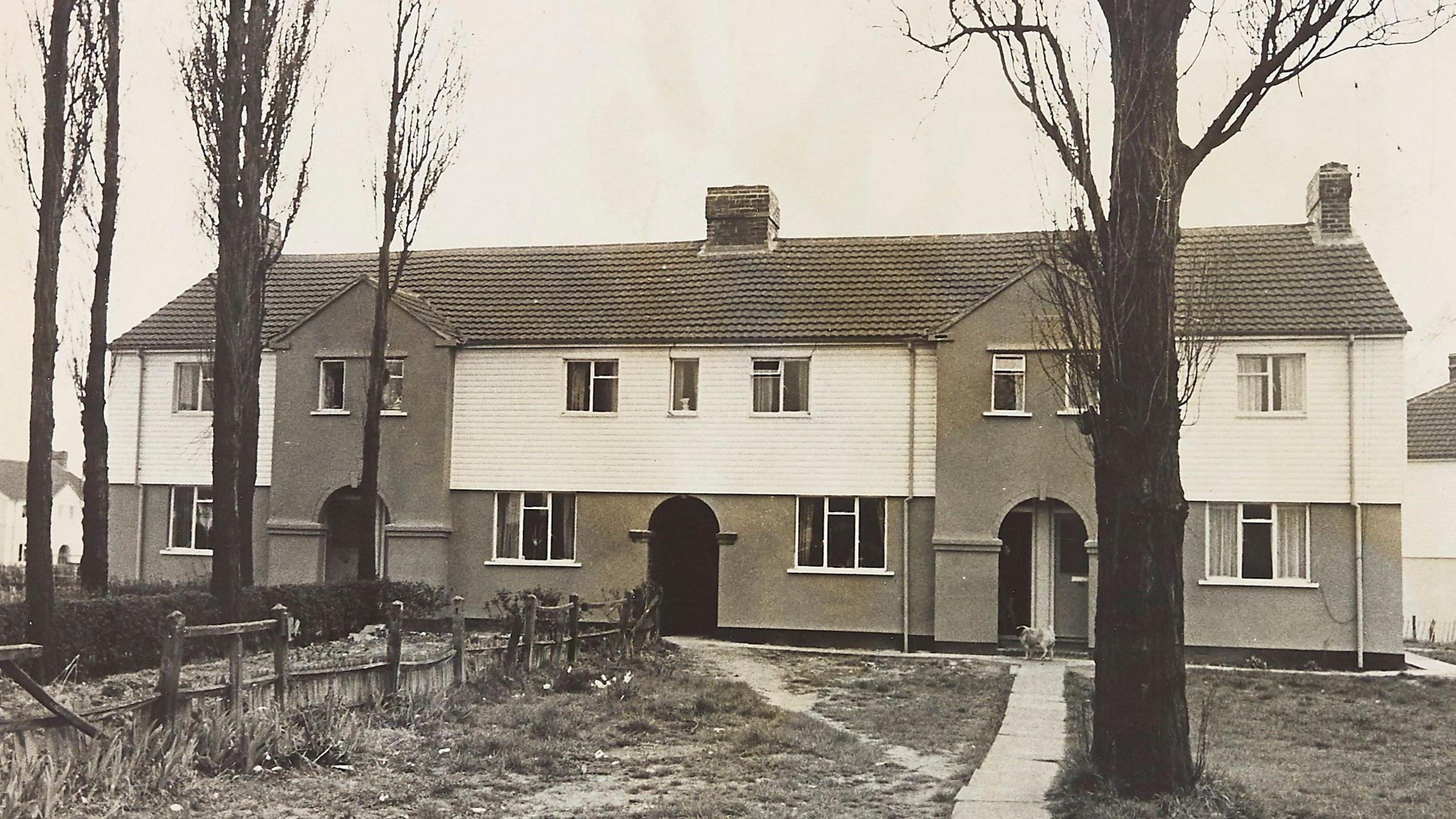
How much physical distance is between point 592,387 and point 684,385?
2.02m

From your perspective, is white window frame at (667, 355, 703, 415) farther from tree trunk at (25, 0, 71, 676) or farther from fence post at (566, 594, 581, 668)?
tree trunk at (25, 0, 71, 676)

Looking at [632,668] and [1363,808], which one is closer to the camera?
[1363,808]

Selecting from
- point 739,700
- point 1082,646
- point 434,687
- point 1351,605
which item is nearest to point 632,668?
point 739,700

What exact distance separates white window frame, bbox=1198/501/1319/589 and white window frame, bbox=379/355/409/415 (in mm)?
16856

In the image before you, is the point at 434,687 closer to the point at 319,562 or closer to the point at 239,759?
the point at 239,759

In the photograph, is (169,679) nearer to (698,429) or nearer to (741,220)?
(698,429)

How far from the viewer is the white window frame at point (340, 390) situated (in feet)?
92.0

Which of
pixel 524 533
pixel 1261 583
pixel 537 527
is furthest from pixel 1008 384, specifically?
pixel 524 533

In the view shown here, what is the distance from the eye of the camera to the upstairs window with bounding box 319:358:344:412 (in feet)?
92.8

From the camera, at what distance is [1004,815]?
10.1 meters

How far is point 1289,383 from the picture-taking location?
24562 millimetres

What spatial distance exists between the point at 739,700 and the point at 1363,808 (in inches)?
328

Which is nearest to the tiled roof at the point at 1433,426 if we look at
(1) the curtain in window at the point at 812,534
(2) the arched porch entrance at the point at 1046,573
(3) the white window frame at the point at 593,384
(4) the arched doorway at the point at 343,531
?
(2) the arched porch entrance at the point at 1046,573

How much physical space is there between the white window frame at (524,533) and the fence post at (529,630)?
30.0 feet
